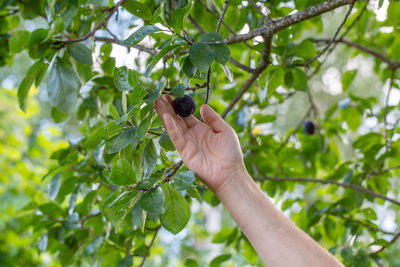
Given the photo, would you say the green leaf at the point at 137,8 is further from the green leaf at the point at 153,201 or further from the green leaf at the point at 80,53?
the green leaf at the point at 153,201

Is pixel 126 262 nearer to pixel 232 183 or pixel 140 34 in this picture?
pixel 232 183

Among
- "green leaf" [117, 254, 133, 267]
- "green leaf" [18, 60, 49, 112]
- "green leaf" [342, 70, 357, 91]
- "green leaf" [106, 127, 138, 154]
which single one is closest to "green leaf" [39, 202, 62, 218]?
"green leaf" [117, 254, 133, 267]

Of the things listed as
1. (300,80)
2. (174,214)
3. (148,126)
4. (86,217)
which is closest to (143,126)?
(148,126)

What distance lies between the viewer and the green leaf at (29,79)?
1.03 metres

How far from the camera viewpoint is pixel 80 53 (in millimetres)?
1011

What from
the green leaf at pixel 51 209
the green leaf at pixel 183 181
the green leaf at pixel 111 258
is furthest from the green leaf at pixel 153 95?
the green leaf at pixel 51 209

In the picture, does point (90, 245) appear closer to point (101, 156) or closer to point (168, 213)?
point (101, 156)

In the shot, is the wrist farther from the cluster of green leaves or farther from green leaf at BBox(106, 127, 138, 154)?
green leaf at BBox(106, 127, 138, 154)

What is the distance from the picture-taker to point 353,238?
66.8 inches

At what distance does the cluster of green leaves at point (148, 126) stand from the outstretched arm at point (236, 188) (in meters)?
0.07

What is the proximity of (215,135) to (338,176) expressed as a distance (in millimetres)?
1130

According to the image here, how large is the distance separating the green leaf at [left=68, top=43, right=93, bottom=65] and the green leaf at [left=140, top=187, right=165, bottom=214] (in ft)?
1.24

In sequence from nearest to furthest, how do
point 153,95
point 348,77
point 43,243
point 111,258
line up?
1. point 153,95
2. point 111,258
3. point 43,243
4. point 348,77

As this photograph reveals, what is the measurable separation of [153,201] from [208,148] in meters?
0.26
